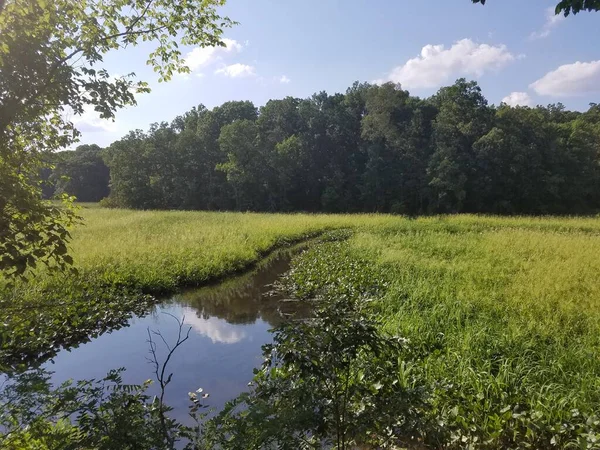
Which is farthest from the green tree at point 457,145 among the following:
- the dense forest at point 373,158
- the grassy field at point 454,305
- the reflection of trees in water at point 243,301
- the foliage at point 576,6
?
the foliage at point 576,6

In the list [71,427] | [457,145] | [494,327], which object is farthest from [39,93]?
[457,145]

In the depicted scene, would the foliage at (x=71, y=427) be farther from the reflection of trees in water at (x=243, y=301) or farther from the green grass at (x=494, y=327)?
the reflection of trees in water at (x=243, y=301)

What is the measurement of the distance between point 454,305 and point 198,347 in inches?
214

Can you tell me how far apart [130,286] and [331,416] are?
872 centimetres

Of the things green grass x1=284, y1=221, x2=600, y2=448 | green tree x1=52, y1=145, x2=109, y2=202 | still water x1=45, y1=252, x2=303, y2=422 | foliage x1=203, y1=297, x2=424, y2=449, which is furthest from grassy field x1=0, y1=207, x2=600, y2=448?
green tree x1=52, y1=145, x2=109, y2=202

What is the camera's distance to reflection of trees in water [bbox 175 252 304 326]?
9283mm

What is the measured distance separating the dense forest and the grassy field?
994 inches

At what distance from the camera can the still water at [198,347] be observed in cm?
606

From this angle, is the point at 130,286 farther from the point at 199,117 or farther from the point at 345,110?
the point at 199,117

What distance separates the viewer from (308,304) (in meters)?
9.52

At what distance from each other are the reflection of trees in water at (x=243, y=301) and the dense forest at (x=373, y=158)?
29.4 m

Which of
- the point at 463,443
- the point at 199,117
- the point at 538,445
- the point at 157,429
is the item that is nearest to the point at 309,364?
the point at 157,429

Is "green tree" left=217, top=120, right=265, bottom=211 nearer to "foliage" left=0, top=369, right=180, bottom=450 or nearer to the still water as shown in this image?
the still water

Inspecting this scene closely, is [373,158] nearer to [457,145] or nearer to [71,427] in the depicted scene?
[457,145]
